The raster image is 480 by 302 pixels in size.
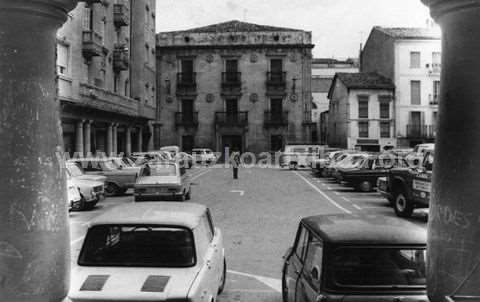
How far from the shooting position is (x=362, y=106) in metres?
44.9

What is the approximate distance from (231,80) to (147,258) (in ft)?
147

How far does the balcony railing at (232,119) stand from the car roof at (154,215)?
139 feet

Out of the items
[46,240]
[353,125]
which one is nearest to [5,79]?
[46,240]

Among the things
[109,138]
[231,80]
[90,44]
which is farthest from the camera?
[231,80]

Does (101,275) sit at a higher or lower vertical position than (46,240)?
lower

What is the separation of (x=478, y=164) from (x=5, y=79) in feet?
10.7

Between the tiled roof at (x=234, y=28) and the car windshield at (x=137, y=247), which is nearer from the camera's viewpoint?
the car windshield at (x=137, y=247)

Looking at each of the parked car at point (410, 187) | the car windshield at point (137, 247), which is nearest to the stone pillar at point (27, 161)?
the car windshield at point (137, 247)

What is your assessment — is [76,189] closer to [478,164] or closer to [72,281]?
[72,281]

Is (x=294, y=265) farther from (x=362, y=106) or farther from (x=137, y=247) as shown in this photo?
(x=362, y=106)

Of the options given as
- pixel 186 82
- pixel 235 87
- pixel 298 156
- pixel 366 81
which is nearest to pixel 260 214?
pixel 298 156

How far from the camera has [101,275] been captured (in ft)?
15.4

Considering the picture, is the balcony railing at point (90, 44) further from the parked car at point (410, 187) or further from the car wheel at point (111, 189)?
the parked car at point (410, 187)

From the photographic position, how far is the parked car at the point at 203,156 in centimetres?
4297
